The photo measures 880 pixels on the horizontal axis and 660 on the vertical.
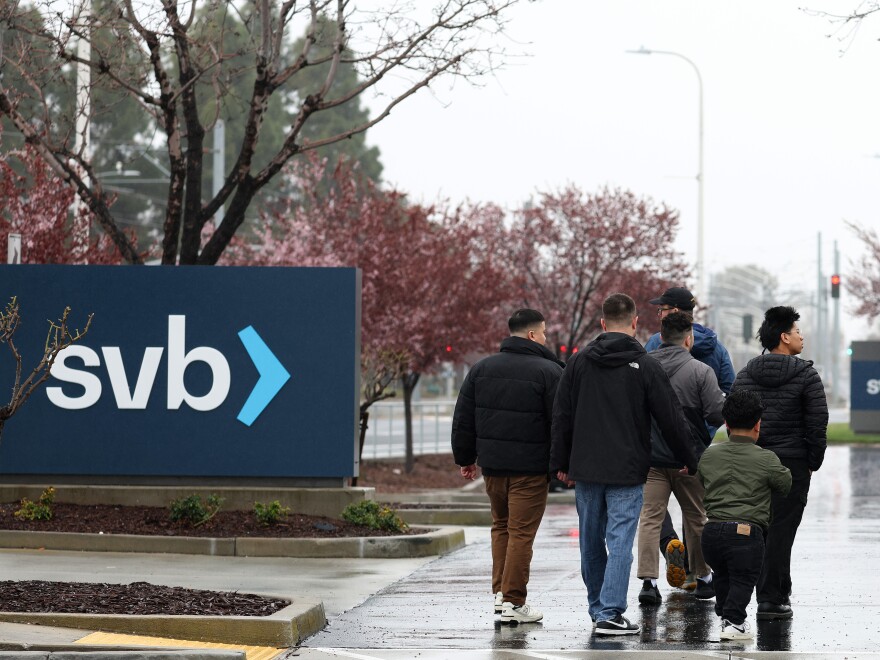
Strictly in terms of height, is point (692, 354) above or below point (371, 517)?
above

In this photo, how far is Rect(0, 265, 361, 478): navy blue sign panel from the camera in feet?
48.1

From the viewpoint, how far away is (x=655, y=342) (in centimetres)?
1092

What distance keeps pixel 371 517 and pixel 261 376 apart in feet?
6.21

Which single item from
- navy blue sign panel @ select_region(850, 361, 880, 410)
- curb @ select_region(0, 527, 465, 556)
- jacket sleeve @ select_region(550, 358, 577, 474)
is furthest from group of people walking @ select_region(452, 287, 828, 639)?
navy blue sign panel @ select_region(850, 361, 880, 410)

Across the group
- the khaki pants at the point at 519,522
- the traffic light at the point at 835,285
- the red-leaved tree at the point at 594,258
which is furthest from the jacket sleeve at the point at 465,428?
the traffic light at the point at 835,285

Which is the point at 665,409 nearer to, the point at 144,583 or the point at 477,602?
the point at 477,602

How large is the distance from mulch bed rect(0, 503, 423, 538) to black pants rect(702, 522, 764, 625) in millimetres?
5971

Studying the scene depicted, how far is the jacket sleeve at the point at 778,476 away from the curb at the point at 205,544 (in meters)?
5.77

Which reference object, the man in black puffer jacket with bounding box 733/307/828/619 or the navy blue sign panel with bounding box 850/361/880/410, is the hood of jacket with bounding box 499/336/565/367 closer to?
the man in black puffer jacket with bounding box 733/307/828/619

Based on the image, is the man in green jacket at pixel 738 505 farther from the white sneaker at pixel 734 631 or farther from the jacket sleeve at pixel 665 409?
the jacket sleeve at pixel 665 409

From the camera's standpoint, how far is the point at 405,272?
28281 mm

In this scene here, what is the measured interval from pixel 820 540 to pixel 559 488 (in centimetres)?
1096

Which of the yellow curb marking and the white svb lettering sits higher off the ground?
the white svb lettering

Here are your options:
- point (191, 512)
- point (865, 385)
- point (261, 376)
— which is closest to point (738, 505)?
point (191, 512)
